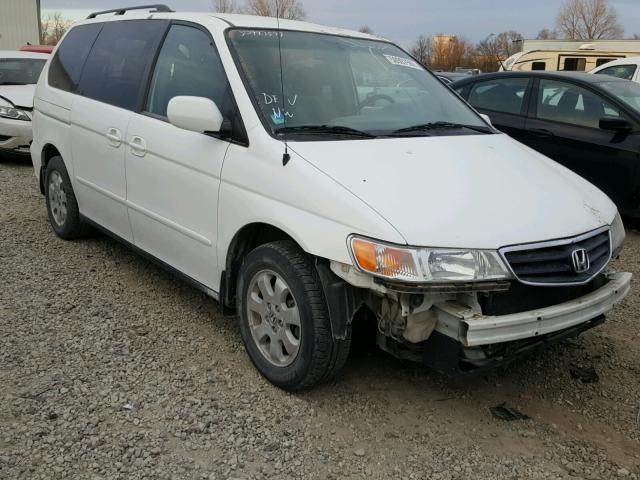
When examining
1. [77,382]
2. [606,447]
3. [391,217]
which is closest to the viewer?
[391,217]

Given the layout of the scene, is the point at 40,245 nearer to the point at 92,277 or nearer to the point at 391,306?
the point at 92,277

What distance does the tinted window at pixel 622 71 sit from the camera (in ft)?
33.1

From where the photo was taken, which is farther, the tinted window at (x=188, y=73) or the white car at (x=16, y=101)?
the white car at (x=16, y=101)

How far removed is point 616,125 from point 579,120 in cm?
53

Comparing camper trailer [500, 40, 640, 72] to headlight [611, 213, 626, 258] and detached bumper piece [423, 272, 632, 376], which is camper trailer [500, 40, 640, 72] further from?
detached bumper piece [423, 272, 632, 376]

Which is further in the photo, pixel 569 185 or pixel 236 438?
pixel 569 185

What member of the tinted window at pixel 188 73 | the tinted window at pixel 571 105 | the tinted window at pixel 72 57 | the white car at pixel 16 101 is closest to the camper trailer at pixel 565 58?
the tinted window at pixel 571 105

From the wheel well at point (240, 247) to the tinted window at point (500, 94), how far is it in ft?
15.0

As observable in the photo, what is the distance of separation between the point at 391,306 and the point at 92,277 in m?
2.71

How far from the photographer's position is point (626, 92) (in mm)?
6828

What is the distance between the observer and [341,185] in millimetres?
2875

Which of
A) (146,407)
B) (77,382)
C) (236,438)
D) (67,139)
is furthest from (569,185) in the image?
(67,139)

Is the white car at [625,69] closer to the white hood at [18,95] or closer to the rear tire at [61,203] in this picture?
the rear tire at [61,203]

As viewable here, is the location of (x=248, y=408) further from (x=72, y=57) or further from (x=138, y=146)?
(x=72, y=57)
